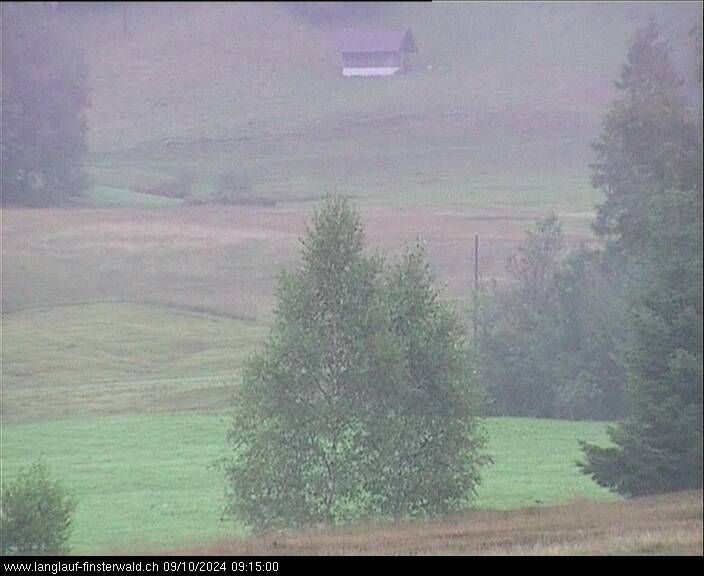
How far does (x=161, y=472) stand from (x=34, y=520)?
10.6 meters

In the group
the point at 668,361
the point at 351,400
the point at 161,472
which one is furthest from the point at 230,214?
the point at 668,361

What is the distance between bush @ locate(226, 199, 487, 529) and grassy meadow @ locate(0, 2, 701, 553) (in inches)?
43.0

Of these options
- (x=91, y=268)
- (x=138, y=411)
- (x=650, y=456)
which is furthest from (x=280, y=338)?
(x=91, y=268)

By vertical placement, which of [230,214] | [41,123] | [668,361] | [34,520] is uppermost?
[41,123]

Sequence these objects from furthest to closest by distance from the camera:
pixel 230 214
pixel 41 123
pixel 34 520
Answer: pixel 230 214
pixel 41 123
pixel 34 520

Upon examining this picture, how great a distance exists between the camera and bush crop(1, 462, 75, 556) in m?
19.4

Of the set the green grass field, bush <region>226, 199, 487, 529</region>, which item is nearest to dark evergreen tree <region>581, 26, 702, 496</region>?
the green grass field

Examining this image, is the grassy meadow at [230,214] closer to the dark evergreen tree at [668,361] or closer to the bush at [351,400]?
the bush at [351,400]

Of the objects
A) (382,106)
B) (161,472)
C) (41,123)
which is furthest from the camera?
(382,106)

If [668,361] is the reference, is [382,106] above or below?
above

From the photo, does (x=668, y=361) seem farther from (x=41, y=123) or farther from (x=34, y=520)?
(x=41, y=123)

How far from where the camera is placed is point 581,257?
44.9 meters

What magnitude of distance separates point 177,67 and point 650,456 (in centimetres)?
2573

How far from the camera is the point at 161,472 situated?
98.7 ft
